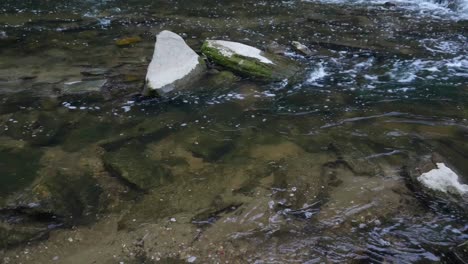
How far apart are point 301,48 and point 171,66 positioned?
8.52 ft

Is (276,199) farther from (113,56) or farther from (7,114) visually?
(113,56)

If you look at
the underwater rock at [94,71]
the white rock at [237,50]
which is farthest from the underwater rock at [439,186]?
the underwater rock at [94,71]

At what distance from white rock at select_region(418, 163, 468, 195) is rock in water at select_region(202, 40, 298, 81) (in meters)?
3.06

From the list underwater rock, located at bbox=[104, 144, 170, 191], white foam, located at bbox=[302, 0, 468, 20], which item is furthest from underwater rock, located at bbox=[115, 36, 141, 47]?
white foam, located at bbox=[302, 0, 468, 20]

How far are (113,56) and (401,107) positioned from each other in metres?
4.98

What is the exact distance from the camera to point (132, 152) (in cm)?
469

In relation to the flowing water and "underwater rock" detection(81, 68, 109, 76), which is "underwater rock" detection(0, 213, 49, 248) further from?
"underwater rock" detection(81, 68, 109, 76)

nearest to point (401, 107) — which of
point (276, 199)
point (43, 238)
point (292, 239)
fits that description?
point (276, 199)

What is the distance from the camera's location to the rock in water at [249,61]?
6.59 m

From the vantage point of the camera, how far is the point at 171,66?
631 centimetres

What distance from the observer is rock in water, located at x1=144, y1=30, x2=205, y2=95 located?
6.00m

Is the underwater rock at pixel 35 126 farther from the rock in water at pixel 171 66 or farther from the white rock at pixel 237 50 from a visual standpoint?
the white rock at pixel 237 50

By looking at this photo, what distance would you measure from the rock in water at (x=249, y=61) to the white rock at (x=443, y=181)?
306 centimetres

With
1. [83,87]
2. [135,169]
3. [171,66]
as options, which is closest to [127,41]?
[83,87]
